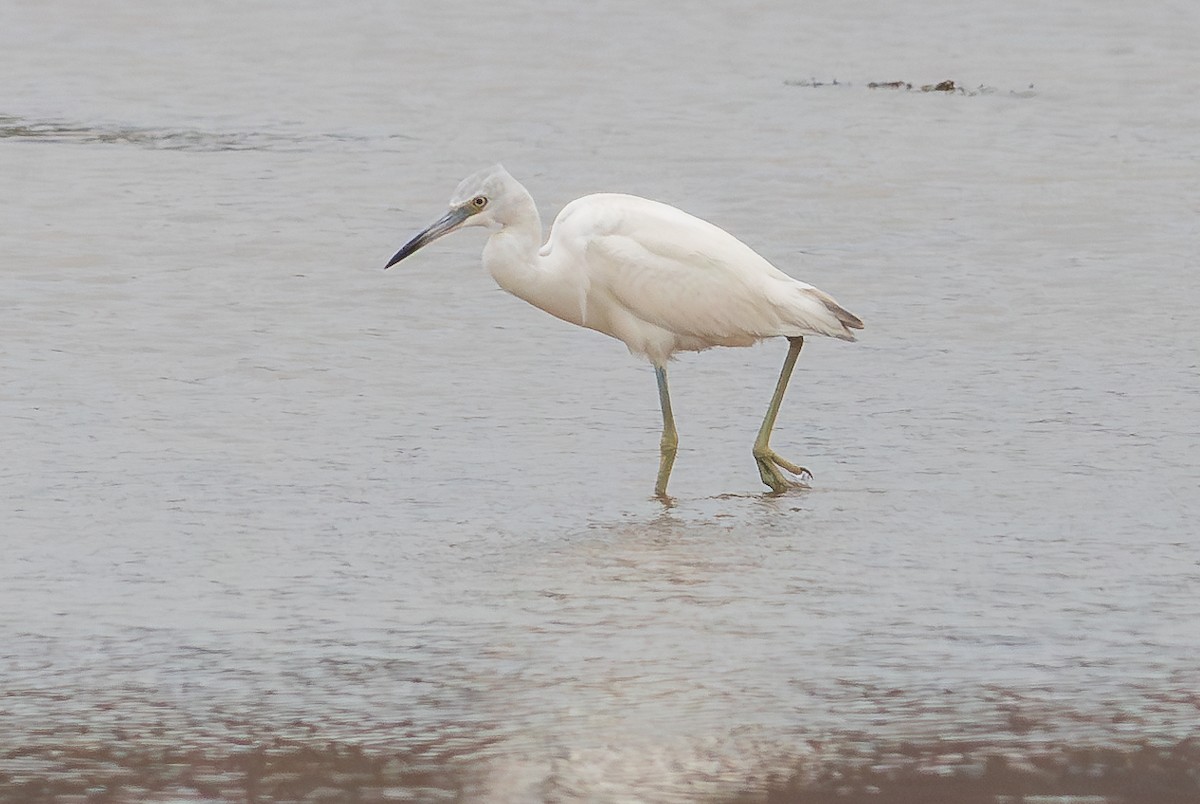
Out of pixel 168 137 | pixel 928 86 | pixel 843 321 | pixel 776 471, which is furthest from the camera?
pixel 928 86

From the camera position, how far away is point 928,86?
17.3 meters

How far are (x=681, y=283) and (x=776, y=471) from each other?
32.4 inches

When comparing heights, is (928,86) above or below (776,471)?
below

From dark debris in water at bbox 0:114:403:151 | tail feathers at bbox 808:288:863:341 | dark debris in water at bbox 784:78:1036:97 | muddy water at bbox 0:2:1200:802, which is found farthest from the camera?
dark debris in water at bbox 784:78:1036:97

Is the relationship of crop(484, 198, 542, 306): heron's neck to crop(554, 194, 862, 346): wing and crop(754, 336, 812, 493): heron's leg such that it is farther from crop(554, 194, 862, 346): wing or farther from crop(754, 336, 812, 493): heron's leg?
crop(754, 336, 812, 493): heron's leg

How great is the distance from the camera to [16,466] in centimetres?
747

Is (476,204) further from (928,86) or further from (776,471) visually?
(928,86)

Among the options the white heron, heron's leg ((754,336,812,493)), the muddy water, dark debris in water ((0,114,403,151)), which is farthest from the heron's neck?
dark debris in water ((0,114,403,151))

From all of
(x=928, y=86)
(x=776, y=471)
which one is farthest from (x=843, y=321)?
(x=928, y=86)

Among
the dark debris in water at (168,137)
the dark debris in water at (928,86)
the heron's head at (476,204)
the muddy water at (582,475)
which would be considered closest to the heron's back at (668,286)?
the heron's head at (476,204)

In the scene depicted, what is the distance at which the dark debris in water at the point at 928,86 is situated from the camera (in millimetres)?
17016

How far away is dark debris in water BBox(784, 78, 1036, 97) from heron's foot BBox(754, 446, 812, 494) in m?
9.70

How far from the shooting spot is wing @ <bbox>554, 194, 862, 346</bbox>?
801 cm

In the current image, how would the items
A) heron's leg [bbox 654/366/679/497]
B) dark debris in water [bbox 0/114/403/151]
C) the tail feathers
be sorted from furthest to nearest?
dark debris in water [bbox 0/114/403/151], the tail feathers, heron's leg [bbox 654/366/679/497]
